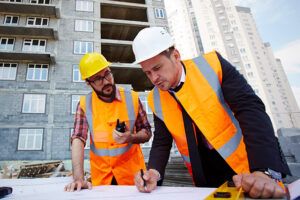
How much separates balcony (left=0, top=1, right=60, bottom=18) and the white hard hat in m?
18.3

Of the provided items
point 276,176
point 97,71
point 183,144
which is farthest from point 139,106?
point 276,176

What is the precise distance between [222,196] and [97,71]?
1.93 meters

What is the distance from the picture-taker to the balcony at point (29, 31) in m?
16.3

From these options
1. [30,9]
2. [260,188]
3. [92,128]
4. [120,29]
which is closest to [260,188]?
[260,188]

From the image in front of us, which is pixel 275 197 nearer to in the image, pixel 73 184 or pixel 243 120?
pixel 243 120

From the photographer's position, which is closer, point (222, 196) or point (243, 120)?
point (222, 196)

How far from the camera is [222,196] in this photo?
89cm

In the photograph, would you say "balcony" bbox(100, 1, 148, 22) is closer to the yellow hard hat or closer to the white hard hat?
the yellow hard hat

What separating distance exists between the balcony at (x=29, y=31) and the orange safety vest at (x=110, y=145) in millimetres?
16428

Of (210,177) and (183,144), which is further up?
(183,144)

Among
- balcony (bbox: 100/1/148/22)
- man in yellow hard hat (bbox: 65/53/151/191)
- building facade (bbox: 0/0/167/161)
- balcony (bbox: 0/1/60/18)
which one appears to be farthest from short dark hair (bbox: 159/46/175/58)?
balcony (bbox: 100/1/148/22)

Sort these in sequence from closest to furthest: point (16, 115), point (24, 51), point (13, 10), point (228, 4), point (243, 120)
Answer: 1. point (243, 120)
2. point (16, 115)
3. point (24, 51)
4. point (13, 10)
5. point (228, 4)

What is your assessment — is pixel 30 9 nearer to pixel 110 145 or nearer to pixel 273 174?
pixel 110 145

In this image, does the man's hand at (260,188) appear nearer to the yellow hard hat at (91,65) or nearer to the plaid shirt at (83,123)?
the plaid shirt at (83,123)
